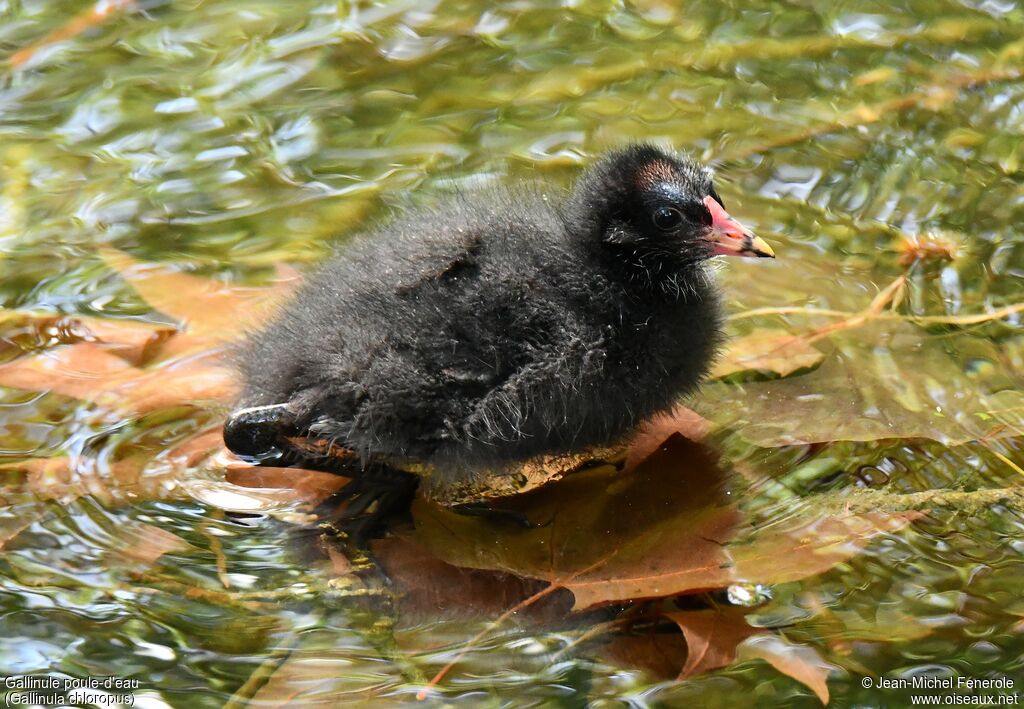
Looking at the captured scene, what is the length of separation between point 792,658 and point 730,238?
1.17 meters

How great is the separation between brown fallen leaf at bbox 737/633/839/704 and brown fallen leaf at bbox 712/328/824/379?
1.05 metres

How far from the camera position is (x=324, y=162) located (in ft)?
15.0

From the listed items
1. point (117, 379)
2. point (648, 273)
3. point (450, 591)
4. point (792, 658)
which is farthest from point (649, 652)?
point (117, 379)

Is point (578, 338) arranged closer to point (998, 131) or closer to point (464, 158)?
point (464, 158)

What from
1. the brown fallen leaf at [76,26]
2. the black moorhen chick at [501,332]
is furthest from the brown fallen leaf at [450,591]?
the brown fallen leaf at [76,26]

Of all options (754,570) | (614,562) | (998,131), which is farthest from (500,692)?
(998,131)

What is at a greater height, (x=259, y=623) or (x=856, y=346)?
(x=856, y=346)

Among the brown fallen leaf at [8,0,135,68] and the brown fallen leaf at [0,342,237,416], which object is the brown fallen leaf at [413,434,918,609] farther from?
the brown fallen leaf at [8,0,135,68]

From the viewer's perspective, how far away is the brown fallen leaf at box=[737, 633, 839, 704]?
101 inches

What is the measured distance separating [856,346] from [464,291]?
1.28 metres

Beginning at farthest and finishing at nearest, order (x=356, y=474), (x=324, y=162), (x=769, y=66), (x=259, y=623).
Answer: (x=769, y=66) → (x=324, y=162) → (x=356, y=474) → (x=259, y=623)

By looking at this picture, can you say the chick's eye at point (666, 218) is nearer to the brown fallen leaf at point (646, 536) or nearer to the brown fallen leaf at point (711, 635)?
the brown fallen leaf at point (646, 536)

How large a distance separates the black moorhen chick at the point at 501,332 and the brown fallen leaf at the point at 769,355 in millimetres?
294

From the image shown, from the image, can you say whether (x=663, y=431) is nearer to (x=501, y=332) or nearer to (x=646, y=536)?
(x=646, y=536)
